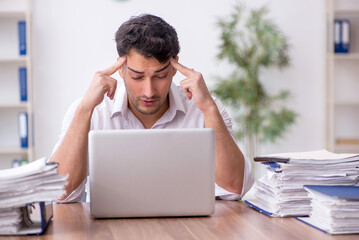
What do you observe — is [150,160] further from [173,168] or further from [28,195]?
[28,195]

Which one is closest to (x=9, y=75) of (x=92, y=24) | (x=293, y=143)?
(x=92, y=24)

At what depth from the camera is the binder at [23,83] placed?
386cm

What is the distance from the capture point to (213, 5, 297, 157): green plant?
160 inches

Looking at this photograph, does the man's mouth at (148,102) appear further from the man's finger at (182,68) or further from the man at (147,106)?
the man's finger at (182,68)

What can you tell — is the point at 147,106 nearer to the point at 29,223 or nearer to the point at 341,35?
the point at 29,223

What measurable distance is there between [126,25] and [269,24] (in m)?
2.48

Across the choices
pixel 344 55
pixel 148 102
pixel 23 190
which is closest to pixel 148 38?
pixel 148 102

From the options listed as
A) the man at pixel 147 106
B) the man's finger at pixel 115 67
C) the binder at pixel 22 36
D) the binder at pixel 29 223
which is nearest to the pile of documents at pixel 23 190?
the binder at pixel 29 223

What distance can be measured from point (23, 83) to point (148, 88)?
2.37 metres

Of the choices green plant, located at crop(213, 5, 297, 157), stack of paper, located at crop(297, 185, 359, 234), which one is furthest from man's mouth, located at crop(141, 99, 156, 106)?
green plant, located at crop(213, 5, 297, 157)

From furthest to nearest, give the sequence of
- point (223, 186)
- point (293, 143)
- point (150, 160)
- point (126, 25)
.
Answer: point (293, 143)
point (126, 25)
point (223, 186)
point (150, 160)

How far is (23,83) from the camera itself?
3.88m

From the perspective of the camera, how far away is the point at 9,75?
13.4ft

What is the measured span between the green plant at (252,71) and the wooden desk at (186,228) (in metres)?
2.84
